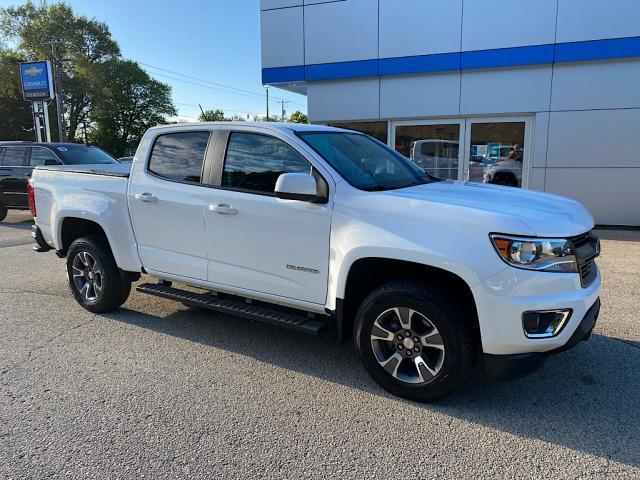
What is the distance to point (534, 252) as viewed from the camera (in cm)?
294

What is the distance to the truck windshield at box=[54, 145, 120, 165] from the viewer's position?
11203mm

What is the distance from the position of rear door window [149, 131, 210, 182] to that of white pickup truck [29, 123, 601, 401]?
1cm

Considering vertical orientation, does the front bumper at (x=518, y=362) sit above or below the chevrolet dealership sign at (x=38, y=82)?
below

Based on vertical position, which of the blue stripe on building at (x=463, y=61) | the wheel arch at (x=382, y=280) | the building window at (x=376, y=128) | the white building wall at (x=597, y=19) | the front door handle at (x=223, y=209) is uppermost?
the white building wall at (x=597, y=19)

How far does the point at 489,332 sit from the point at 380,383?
0.89m

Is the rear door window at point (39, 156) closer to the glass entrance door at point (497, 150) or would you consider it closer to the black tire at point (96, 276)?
the black tire at point (96, 276)

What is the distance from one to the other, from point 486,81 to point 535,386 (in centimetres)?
897

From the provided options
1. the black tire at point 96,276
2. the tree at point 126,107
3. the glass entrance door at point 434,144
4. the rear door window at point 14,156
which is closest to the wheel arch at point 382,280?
the black tire at point 96,276

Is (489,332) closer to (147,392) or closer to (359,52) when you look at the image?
(147,392)

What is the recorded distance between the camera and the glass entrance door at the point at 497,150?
36.6ft

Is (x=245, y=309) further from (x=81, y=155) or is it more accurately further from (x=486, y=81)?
(x=81, y=155)

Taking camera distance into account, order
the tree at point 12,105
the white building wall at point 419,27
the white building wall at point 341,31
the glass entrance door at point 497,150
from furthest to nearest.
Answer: the tree at point 12,105, the white building wall at point 341,31, the glass entrance door at point 497,150, the white building wall at point 419,27

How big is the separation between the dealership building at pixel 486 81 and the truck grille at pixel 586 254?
8168 mm

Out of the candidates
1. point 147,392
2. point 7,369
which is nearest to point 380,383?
point 147,392
